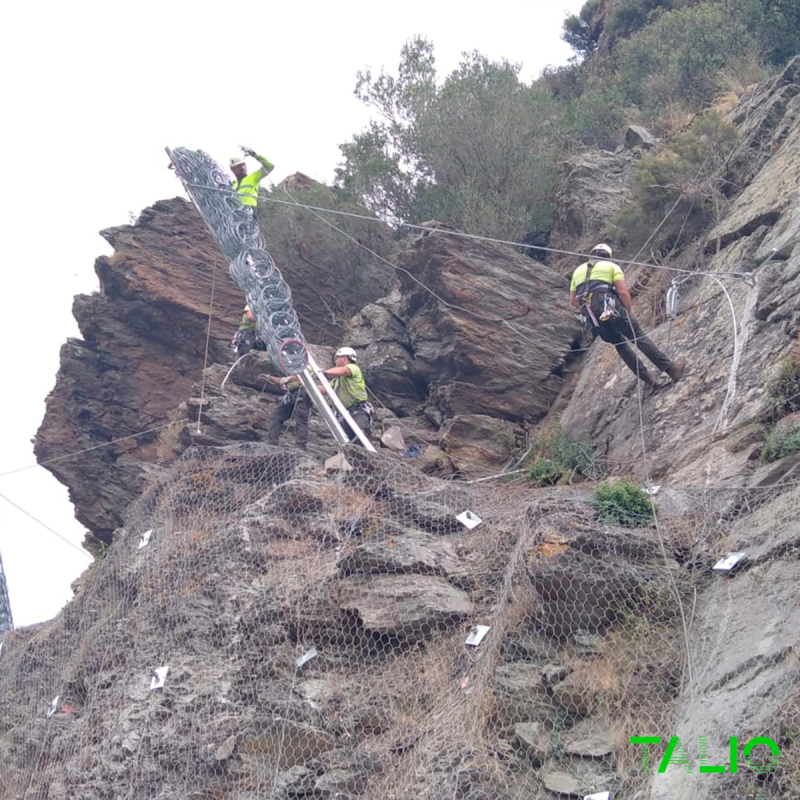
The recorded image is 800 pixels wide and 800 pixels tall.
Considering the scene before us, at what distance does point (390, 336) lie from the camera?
48.3 feet

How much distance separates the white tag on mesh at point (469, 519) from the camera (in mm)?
9422

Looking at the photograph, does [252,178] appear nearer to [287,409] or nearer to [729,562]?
[287,409]

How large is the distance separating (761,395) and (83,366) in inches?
392

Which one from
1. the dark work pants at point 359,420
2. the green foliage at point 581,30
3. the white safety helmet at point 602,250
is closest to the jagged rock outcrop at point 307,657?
the dark work pants at point 359,420

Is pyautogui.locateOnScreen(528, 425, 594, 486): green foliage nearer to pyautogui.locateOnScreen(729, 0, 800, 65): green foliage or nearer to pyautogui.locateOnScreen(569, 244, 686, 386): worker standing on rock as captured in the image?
pyautogui.locateOnScreen(569, 244, 686, 386): worker standing on rock

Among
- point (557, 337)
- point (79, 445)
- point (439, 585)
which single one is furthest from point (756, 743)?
point (79, 445)

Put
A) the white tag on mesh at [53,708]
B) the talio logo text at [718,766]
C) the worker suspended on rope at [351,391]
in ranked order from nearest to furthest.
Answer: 1. the talio logo text at [718,766]
2. the white tag on mesh at [53,708]
3. the worker suspended on rope at [351,391]

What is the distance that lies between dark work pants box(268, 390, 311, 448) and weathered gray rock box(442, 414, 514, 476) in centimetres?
169

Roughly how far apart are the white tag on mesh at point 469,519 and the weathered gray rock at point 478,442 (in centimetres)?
309

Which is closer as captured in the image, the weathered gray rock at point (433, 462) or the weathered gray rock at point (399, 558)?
the weathered gray rock at point (399, 558)

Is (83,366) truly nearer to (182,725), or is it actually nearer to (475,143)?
(475,143)

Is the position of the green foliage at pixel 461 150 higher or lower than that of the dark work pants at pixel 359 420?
higher

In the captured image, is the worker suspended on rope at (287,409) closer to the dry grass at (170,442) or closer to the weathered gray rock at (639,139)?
the dry grass at (170,442)

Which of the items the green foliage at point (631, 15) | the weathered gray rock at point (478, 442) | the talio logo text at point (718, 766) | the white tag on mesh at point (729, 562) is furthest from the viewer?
the green foliage at point (631, 15)
